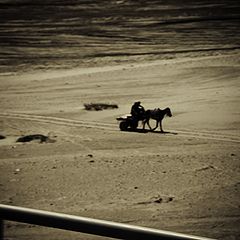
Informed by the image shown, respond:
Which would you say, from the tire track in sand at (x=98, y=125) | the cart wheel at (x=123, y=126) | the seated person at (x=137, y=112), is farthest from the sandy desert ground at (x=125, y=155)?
the seated person at (x=137, y=112)

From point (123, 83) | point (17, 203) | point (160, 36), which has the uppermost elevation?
point (160, 36)

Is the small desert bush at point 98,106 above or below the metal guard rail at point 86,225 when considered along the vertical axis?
below

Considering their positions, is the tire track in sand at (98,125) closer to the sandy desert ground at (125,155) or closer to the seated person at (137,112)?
the sandy desert ground at (125,155)

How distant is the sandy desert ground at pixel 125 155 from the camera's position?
6.64 m

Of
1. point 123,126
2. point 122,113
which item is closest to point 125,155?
point 123,126

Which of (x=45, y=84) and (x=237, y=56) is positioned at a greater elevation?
(x=237, y=56)

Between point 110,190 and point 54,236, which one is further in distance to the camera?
point 110,190

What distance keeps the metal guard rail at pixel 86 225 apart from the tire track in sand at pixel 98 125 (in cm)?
874

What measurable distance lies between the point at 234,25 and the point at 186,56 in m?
7.51

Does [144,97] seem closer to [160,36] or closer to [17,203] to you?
[17,203]

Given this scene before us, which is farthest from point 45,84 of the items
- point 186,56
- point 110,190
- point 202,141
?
point 110,190

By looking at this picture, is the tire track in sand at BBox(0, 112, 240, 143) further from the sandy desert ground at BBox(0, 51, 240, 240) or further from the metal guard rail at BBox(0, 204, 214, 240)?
the metal guard rail at BBox(0, 204, 214, 240)

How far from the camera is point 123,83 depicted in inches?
732

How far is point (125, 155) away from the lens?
963 centimetres
